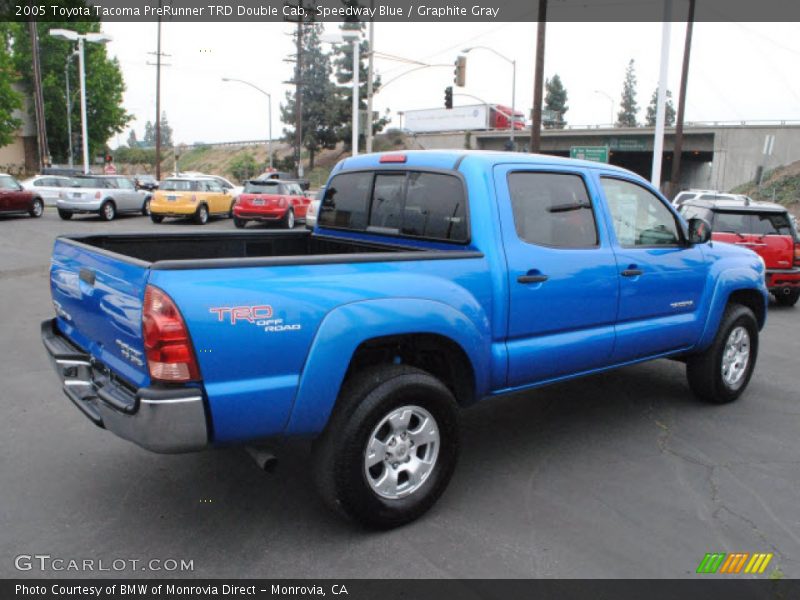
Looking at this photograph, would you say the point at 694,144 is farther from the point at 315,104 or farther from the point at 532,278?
the point at 532,278

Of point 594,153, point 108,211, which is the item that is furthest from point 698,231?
point 108,211

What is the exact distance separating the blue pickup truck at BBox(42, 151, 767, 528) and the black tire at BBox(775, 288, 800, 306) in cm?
639

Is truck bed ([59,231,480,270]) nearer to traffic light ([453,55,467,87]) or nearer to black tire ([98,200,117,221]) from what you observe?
black tire ([98,200,117,221])

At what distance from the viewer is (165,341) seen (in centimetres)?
285

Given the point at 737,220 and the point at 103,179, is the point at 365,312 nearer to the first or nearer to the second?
the point at 737,220

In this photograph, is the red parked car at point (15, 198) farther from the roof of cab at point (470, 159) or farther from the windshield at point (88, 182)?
the roof of cab at point (470, 159)

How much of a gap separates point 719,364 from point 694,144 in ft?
190

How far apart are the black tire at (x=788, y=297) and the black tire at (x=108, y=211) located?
2038cm

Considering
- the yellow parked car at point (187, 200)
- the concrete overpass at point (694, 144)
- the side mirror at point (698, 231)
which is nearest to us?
the side mirror at point (698, 231)

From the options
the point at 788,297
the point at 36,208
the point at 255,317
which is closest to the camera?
the point at 255,317

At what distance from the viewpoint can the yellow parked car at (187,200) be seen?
72.9 ft

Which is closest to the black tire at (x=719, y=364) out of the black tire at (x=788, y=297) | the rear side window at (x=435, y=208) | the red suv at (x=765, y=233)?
the rear side window at (x=435, y=208)

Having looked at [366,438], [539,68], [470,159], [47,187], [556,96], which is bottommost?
[366,438]

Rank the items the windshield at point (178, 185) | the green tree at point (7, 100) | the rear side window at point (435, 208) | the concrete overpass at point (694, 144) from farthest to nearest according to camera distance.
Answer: the concrete overpass at point (694, 144)
the green tree at point (7, 100)
the windshield at point (178, 185)
the rear side window at point (435, 208)
